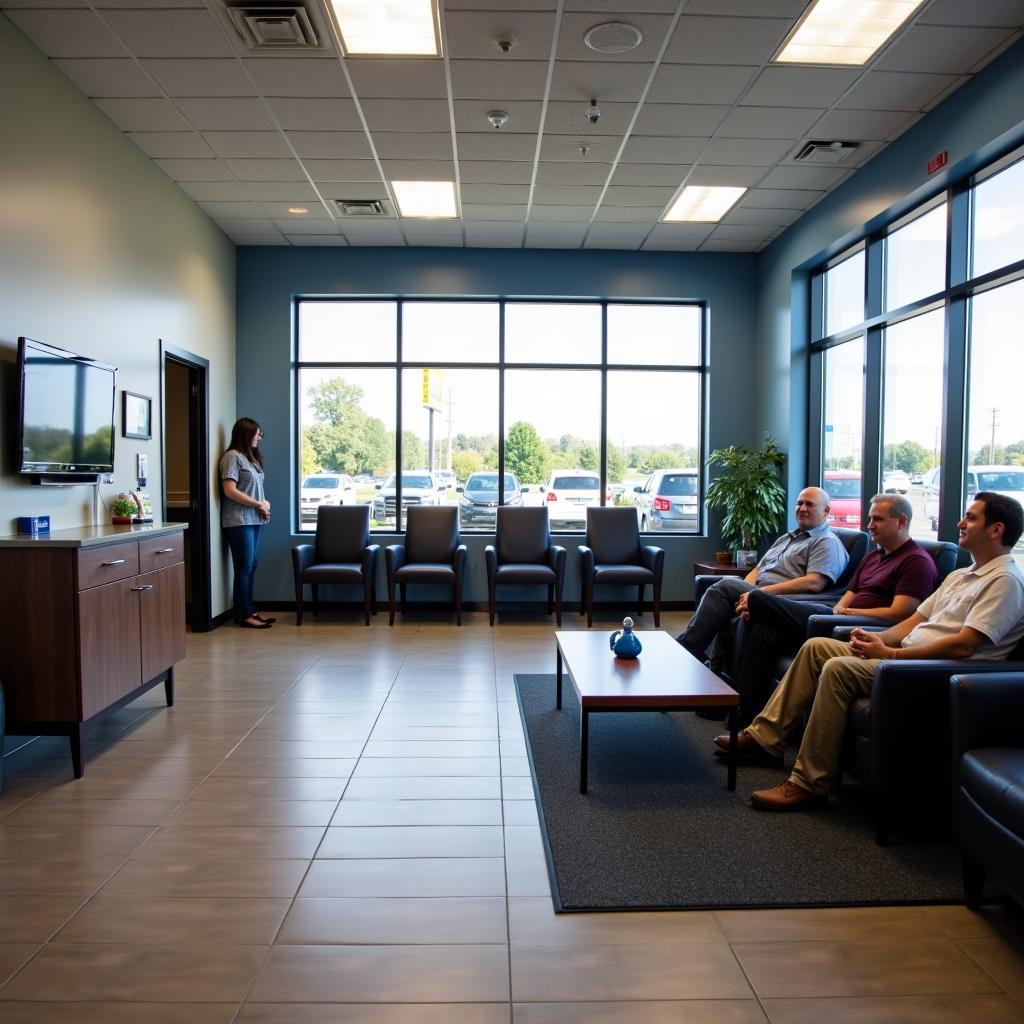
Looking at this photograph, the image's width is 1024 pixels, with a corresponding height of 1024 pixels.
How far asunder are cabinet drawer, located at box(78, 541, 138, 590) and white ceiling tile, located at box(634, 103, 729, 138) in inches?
143

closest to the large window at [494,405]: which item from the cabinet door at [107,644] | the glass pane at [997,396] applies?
the glass pane at [997,396]

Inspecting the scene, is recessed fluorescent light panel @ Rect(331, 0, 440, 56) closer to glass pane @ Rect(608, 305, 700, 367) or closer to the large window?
the large window

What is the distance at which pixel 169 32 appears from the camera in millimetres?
3705

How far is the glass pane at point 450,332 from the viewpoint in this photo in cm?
745

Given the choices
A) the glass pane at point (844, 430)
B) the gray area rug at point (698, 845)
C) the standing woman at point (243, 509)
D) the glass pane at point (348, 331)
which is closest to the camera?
the gray area rug at point (698, 845)

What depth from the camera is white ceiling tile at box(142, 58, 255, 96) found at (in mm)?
3982

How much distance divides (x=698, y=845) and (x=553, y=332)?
5.69 m

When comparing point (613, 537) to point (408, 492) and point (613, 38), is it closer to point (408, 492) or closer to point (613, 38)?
point (408, 492)

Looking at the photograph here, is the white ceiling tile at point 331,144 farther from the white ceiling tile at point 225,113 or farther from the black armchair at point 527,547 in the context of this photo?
the black armchair at point 527,547

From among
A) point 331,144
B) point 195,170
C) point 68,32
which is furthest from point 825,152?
point 68,32

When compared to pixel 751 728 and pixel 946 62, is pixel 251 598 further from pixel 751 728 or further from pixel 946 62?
pixel 946 62

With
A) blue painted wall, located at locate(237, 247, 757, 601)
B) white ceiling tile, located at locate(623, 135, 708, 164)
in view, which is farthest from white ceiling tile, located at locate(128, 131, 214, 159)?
white ceiling tile, located at locate(623, 135, 708, 164)

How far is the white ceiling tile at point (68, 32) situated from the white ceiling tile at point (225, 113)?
539 mm

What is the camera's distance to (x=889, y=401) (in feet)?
17.8
